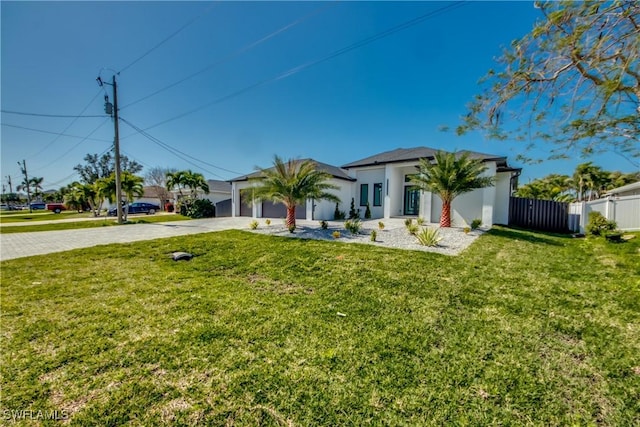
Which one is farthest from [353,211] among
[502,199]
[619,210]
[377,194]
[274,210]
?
[619,210]

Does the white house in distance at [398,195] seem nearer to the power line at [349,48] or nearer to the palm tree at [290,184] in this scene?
Answer: the palm tree at [290,184]

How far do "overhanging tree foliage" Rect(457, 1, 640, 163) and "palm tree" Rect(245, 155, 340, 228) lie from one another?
23.3 ft

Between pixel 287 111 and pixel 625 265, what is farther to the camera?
pixel 287 111

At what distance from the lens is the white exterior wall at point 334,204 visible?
1727 centimetres

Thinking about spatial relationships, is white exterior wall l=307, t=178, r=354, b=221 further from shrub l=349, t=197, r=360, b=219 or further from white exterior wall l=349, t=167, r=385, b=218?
white exterior wall l=349, t=167, r=385, b=218

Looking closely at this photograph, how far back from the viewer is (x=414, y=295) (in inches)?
177

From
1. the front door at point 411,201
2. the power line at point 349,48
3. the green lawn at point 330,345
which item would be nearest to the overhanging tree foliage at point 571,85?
the green lawn at point 330,345

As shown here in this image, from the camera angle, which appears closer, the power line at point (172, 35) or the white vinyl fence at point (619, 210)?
the power line at point (172, 35)

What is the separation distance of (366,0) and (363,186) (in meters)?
12.3

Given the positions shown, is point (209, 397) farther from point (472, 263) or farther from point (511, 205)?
point (511, 205)

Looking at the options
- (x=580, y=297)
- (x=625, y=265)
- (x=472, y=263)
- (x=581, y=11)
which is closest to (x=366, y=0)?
(x=581, y=11)

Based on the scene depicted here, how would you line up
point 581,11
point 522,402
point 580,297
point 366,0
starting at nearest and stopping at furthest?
point 522,402, point 581,11, point 580,297, point 366,0

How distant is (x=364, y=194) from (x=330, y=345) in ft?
55.5

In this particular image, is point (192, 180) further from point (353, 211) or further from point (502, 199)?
point (502, 199)
